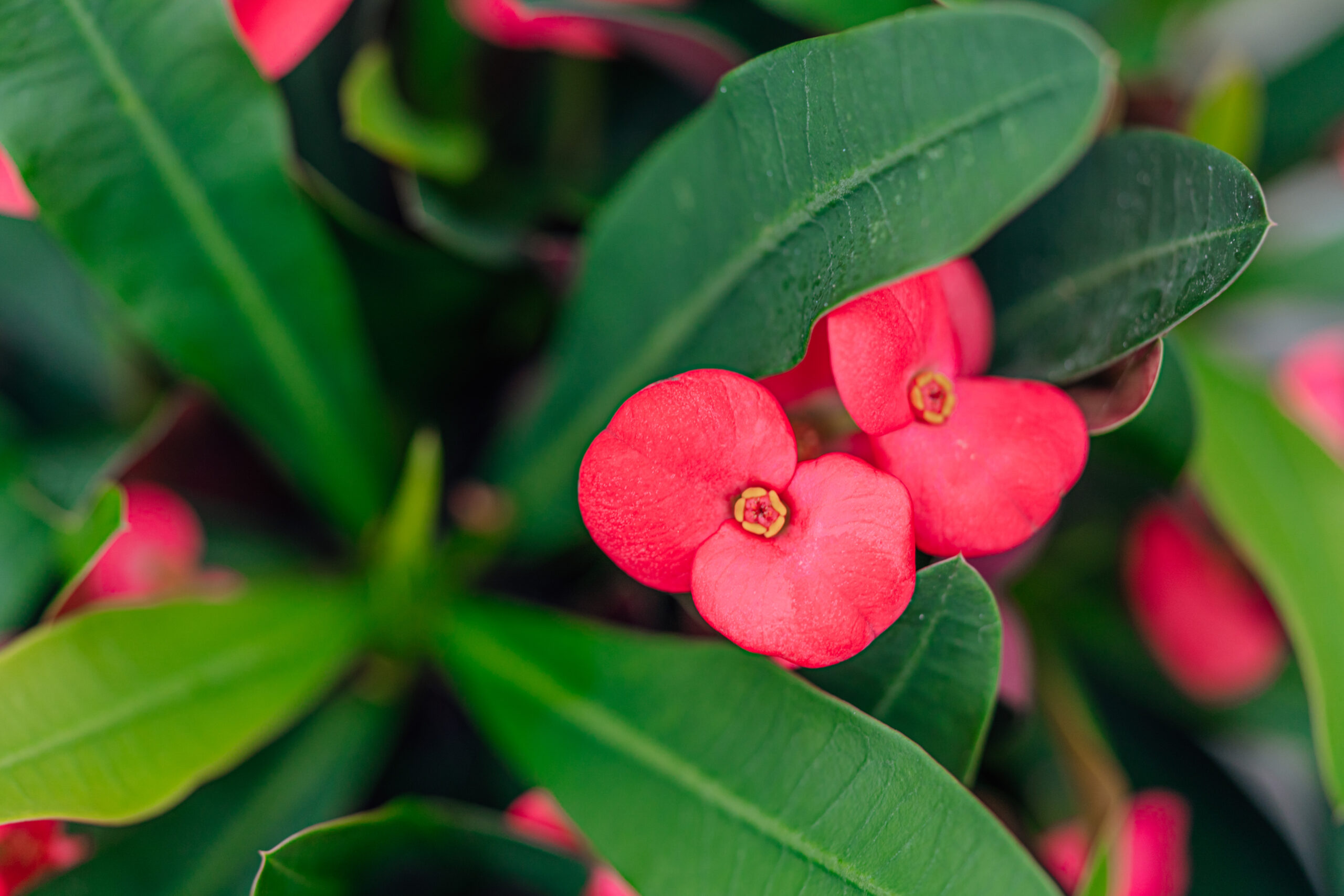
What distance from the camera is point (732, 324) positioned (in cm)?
36

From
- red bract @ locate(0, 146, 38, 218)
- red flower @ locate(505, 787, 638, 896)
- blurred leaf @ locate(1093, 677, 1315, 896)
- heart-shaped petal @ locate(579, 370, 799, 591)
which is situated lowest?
blurred leaf @ locate(1093, 677, 1315, 896)

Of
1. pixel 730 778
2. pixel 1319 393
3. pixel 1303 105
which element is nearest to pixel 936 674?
pixel 730 778

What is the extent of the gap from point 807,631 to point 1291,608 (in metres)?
0.39

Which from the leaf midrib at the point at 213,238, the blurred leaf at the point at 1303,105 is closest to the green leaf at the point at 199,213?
the leaf midrib at the point at 213,238

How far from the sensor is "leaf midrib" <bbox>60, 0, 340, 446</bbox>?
0.39 meters

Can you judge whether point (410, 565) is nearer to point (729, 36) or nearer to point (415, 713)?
point (415, 713)

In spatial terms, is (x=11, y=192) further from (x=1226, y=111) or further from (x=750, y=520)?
(x=1226, y=111)

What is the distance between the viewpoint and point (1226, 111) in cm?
61

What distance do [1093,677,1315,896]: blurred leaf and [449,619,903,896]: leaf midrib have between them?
1.30ft

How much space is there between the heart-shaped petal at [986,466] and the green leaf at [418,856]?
258mm

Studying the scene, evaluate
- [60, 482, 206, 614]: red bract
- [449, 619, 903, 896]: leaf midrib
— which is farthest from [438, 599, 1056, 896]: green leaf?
[60, 482, 206, 614]: red bract

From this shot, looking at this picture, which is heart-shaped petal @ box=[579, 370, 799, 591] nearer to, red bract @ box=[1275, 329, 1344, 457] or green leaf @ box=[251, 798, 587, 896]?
green leaf @ box=[251, 798, 587, 896]

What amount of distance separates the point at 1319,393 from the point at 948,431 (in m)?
0.56

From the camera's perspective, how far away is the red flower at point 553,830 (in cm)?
46
